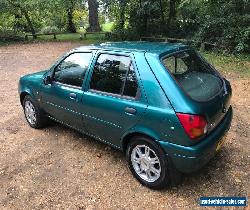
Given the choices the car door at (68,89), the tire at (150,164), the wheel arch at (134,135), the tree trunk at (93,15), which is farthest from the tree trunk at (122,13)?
the tire at (150,164)

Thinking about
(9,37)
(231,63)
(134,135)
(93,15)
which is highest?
(134,135)

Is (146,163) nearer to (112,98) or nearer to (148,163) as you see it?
(148,163)

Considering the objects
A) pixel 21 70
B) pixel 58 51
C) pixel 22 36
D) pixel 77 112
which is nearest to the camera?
pixel 77 112

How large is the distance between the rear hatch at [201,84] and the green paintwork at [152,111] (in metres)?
0.01

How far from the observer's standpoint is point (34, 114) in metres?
6.06

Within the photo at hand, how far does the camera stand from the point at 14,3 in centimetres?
1992

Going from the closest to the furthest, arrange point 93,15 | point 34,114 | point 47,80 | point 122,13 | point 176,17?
1. point 47,80
2. point 34,114
3. point 176,17
4. point 122,13
5. point 93,15

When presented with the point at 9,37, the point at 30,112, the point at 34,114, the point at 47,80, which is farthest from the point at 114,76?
the point at 9,37

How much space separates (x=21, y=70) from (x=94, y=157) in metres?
8.10

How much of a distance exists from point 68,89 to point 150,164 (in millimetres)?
A: 1836

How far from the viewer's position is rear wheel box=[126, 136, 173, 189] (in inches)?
150

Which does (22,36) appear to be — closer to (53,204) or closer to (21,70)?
(21,70)

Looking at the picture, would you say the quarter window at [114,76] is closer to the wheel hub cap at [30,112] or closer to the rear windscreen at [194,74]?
the rear windscreen at [194,74]

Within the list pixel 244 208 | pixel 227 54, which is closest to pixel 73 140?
pixel 244 208
